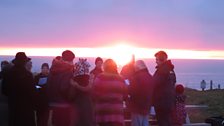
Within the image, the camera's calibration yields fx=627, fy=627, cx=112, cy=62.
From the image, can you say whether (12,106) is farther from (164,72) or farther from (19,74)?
(164,72)

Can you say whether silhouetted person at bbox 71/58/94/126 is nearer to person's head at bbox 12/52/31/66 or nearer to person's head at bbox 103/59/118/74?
person's head at bbox 103/59/118/74

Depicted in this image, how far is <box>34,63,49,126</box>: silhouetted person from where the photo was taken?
11.6 meters

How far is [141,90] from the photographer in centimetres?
1209

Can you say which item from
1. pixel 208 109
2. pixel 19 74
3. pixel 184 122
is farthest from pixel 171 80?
pixel 208 109

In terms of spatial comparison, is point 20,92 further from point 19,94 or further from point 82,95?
point 82,95

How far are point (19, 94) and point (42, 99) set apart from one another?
2.24 ft

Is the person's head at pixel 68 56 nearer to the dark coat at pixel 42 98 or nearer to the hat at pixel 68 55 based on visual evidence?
the hat at pixel 68 55

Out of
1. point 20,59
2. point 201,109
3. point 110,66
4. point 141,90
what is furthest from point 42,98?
point 201,109

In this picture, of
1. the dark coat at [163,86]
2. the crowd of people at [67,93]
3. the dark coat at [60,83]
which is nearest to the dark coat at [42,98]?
the crowd of people at [67,93]

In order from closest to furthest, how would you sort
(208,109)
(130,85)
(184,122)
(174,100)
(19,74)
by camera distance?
1. (19,74)
2. (130,85)
3. (174,100)
4. (184,122)
5. (208,109)

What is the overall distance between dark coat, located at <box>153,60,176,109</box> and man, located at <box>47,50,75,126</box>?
2.10 meters

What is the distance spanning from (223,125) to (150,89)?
307 cm

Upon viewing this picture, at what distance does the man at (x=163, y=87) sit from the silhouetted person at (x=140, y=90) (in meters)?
0.32

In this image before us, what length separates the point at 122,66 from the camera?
13617mm
